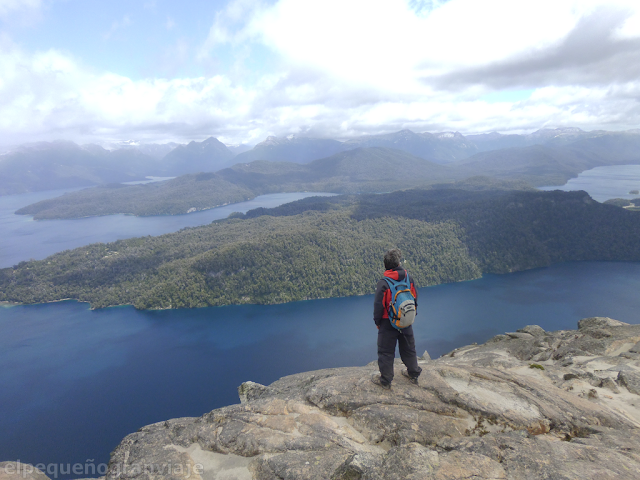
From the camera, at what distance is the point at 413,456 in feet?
20.2

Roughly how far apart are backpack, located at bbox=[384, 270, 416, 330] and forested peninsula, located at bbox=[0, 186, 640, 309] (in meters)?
84.2

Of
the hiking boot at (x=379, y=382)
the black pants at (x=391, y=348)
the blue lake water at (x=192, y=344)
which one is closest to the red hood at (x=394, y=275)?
the black pants at (x=391, y=348)

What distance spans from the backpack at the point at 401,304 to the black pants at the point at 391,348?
39cm

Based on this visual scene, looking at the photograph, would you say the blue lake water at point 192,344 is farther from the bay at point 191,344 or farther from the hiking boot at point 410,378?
the hiking boot at point 410,378

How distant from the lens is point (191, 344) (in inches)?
2719

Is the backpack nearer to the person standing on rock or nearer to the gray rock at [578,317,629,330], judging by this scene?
the person standing on rock

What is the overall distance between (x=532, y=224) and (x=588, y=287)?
42.1 m

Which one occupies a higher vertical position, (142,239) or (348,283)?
(142,239)

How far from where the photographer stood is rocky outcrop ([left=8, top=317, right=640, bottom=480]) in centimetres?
613

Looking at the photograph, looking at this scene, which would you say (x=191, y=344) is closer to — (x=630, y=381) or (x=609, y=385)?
(x=609, y=385)

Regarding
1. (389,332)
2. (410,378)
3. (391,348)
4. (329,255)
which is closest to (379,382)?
(410,378)

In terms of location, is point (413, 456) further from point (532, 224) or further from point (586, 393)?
point (532, 224)

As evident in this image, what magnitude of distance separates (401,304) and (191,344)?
70851 millimetres

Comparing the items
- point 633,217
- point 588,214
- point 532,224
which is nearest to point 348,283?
point 532,224
